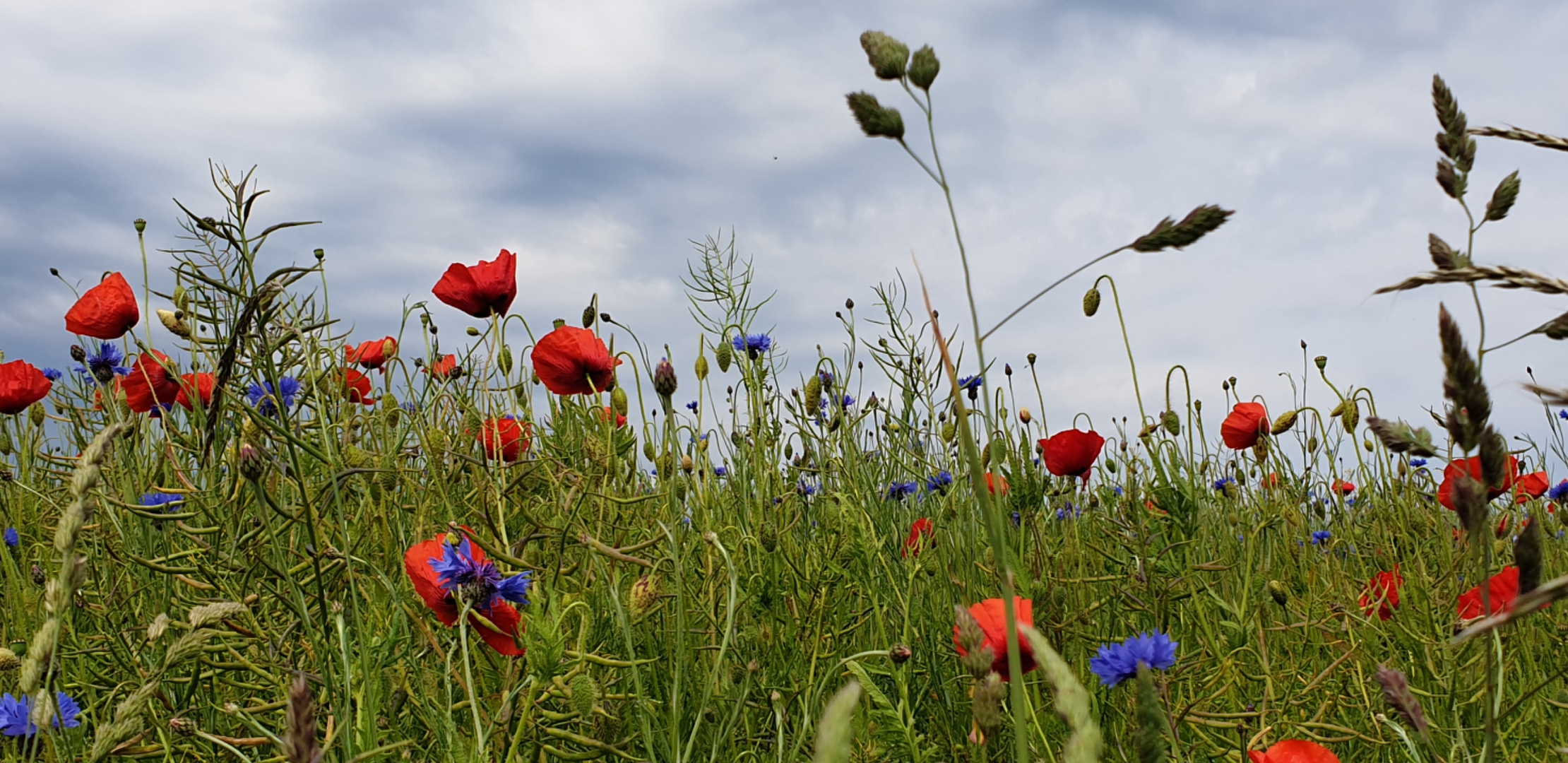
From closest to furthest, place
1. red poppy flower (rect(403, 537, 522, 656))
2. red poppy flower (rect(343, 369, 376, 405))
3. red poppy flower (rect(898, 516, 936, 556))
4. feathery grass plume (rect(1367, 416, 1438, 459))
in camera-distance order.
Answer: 1. feathery grass plume (rect(1367, 416, 1438, 459))
2. red poppy flower (rect(403, 537, 522, 656))
3. red poppy flower (rect(898, 516, 936, 556))
4. red poppy flower (rect(343, 369, 376, 405))

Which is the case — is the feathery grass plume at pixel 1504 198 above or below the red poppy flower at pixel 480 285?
below

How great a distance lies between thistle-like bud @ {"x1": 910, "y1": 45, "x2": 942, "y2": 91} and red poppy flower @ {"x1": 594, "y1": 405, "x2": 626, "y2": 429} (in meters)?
1.01

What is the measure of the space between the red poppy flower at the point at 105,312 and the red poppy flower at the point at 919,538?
1.74 meters

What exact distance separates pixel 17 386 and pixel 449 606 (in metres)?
1.95

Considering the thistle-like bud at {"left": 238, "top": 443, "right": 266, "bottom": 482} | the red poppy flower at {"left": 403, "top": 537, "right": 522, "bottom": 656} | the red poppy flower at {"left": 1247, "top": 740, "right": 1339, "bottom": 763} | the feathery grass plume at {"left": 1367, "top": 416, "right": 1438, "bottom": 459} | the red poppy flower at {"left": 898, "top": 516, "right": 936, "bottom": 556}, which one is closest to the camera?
the feathery grass plume at {"left": 1367, "top": 416, "right": 1438, "bottom": 459}

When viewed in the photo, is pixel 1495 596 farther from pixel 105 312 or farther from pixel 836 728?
pixel 105 312

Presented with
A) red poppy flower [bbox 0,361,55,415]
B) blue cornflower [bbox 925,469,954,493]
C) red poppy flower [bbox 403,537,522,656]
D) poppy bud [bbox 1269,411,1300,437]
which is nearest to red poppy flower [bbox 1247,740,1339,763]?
red poppy flower [bbox 403,537,522,656]

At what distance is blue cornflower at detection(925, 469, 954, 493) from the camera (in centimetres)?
232

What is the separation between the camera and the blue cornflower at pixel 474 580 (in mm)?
1167

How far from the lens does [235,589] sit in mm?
1580

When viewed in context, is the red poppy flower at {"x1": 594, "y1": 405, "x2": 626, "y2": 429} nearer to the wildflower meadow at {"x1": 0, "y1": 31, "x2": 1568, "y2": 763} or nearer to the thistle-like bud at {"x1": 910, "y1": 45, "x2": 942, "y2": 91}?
the wildflower meadow at {"x1": 0, "y1": 31, "x2": 1568, "y2": 763}

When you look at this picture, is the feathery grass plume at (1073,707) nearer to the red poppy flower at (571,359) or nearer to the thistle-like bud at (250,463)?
the thistle-like bud at (250,463)

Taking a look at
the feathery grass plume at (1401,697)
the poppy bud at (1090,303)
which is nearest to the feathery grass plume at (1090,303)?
the poppy bud at (1090,303)

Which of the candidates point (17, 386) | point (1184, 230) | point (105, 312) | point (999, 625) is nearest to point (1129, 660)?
point (999, 625)
